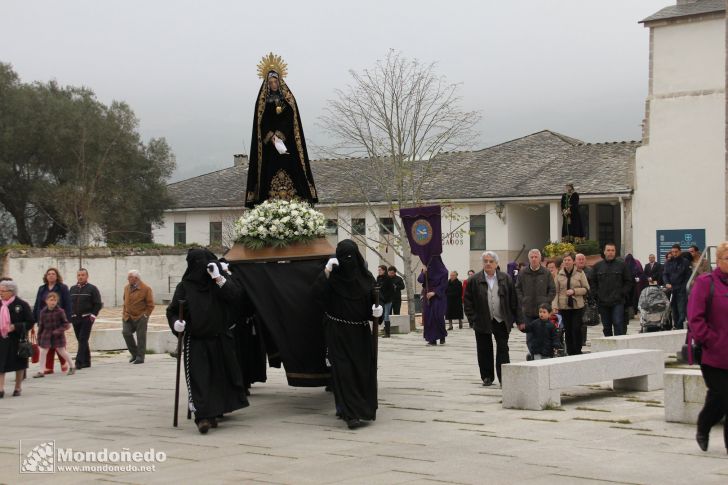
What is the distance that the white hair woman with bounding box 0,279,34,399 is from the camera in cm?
1433

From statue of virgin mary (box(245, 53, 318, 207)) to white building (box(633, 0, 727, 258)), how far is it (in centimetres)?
2713

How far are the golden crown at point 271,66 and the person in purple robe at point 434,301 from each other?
369 inches

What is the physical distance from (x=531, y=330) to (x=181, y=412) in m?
5.00

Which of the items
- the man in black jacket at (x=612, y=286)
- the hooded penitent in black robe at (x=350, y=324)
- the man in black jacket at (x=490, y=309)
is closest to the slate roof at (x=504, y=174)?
the man in black jacket at (x=612, y=286)

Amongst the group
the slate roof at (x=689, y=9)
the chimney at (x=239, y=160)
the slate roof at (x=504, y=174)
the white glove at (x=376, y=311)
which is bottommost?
the white glove at (x=376, y=311)

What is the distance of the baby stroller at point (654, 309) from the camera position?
1717 centimetres

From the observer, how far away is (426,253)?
2209cm

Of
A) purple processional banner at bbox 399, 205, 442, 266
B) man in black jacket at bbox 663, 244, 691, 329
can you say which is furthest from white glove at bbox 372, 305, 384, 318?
purple processional banner at bbox 399, 205, 442, 266

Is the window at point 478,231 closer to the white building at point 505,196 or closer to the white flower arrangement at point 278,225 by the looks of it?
the white building at point 505,196

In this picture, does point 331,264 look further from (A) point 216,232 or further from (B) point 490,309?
(A) point 216,232

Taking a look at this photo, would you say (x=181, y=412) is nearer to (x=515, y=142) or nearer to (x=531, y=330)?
(x=531, y=330)

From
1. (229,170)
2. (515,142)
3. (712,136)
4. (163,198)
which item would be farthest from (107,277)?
(712,136)

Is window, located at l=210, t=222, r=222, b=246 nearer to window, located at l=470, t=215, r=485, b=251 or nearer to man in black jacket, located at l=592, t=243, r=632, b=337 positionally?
window, located at l=470, t=215, r=485, b=251

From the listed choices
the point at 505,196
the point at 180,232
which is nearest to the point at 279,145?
the point at 505,196
